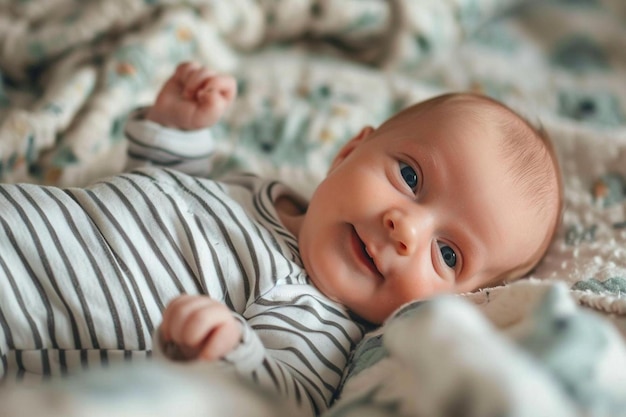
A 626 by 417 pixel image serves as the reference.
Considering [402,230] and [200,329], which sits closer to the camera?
[200,329]

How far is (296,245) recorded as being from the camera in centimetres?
99

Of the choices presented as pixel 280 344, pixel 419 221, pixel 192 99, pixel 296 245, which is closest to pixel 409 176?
pixel 419 221

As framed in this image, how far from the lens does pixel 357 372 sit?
0.79 m

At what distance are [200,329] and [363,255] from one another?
0.32 meters

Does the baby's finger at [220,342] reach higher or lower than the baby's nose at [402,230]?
higher

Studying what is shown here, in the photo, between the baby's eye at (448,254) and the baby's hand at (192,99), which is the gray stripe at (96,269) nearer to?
the baby's hand at (192,99)

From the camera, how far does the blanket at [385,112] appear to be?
0.53 metres

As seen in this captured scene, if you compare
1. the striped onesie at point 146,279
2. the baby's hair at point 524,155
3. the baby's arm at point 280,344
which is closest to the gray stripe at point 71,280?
the striped onesie at point 146,279

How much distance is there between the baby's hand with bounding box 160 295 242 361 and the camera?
0.65 m

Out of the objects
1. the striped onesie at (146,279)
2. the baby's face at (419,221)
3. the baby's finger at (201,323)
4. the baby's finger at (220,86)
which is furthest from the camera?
the baby's finger at (220,86)

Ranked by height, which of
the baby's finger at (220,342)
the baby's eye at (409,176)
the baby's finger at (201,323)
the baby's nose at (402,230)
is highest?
the baby's finger at (201,323)

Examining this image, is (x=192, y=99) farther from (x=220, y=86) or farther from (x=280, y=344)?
(x=280, y=344)

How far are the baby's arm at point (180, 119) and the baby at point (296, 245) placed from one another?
0.14m

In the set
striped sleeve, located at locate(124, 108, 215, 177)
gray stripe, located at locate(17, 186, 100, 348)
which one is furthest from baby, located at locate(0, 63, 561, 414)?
striped sleeve, located at locate(124, 108, 215, 177)
